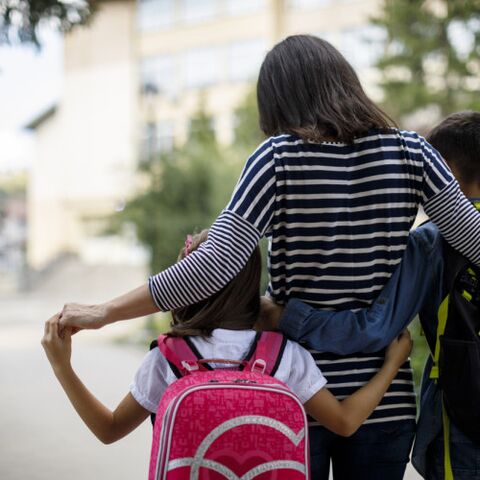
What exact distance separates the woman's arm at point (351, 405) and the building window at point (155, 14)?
4052 centimetres

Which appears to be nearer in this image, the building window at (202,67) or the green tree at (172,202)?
the green tree at (172,202)

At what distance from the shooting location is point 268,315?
201 centimetres

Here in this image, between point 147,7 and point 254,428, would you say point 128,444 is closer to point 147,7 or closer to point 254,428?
point 254,428

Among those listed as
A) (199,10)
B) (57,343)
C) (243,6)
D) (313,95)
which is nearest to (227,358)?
(57,343)

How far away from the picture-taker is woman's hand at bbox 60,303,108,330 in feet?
6.07

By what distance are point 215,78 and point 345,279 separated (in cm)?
3794

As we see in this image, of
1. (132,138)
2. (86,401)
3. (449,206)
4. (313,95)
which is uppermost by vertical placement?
(313,95)

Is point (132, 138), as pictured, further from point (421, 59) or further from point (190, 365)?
point (190, 365)

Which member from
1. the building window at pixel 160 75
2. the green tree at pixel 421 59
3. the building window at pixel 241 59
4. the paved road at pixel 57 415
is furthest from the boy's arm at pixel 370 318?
the building window at pixel 160 75

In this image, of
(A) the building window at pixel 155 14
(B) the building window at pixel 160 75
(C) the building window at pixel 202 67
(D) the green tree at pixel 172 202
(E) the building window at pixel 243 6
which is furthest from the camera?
(A) the building window at pixel 155 14

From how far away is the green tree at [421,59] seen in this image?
12.4 metres

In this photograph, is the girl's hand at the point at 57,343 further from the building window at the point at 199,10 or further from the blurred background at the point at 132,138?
the building window at the point at 199,10

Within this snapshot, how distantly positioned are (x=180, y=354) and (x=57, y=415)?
18.5ft

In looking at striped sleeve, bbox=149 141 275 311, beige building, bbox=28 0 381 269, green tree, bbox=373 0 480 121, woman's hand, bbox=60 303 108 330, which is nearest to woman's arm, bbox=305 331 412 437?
striped sleeve, bbox=149 141 275 311
